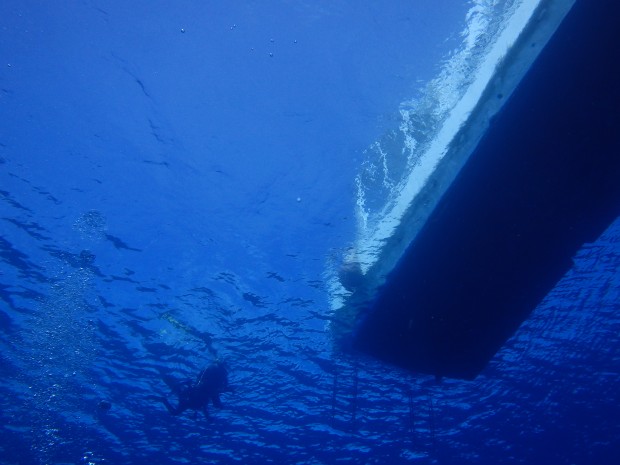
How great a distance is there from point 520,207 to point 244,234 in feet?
25.2

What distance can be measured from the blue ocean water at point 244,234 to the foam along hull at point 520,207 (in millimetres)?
1185

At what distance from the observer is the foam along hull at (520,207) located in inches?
183

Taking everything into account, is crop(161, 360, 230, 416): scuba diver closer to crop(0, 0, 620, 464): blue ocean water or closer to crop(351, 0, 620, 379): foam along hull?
crop(0, 0, 620, 464): blue ocean water

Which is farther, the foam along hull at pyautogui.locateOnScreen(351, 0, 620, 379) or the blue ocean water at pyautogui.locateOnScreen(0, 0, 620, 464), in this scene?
the blue ocean water at pyautogui.locateOnScreen(0, 0, 620, 464)

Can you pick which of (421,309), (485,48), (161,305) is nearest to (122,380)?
(161,305)

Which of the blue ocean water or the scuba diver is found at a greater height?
the blue ocean water

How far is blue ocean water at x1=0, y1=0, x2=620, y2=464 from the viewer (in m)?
7.59

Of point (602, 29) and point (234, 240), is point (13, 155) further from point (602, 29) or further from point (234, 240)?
point (602, 29)

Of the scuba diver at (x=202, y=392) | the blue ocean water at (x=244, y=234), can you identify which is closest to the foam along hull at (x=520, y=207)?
the blue ocean water at (x=244, y=234)

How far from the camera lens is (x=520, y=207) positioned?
5.82 m

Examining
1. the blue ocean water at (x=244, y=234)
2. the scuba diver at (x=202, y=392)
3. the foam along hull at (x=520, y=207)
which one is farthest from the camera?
the scuba diver at (x=202, y=392)

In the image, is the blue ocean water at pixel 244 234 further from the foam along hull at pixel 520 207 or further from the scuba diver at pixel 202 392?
the scuba diver at pixel 202 392

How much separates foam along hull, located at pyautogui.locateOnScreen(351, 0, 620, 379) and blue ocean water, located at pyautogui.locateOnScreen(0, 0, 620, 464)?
118cm

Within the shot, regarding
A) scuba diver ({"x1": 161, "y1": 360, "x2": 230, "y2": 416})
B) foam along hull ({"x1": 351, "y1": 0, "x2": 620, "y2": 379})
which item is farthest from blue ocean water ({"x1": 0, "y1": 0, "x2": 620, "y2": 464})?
scuba diver ({"x1": 161, "y1": 360, "x2": 230, "y2": 416})
